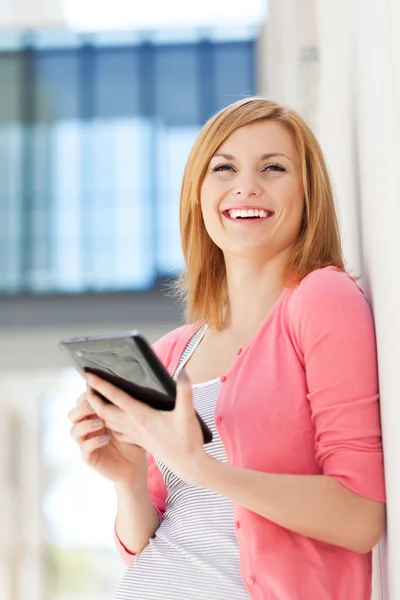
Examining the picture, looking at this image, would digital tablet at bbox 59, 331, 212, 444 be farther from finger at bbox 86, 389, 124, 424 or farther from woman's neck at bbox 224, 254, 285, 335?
woman's neck at bbox 224, 254, 285, 335

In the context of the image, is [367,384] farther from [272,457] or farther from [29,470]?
[29,470]

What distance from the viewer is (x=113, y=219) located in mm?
5449

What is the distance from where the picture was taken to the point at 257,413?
124 centimetres

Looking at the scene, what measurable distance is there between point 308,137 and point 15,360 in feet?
13.9

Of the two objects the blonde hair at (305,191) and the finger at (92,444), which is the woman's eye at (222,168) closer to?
the blonde hair at (305,191)

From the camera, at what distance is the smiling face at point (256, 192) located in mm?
1413

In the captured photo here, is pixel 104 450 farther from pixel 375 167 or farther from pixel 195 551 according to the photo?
pixel 375 167

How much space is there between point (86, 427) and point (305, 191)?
486 millimetres

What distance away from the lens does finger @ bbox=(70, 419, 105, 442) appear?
1305 mm

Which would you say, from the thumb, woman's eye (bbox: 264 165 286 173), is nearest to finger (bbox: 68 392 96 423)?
the thumb

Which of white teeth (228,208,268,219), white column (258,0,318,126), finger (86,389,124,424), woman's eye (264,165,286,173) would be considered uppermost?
white column (258,0,318,126)

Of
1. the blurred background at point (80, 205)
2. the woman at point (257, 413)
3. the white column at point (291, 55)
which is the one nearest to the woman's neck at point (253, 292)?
the woman at point (257, 413)

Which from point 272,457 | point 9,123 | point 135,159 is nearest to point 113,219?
point 135,159

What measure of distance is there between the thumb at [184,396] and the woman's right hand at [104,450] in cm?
23
